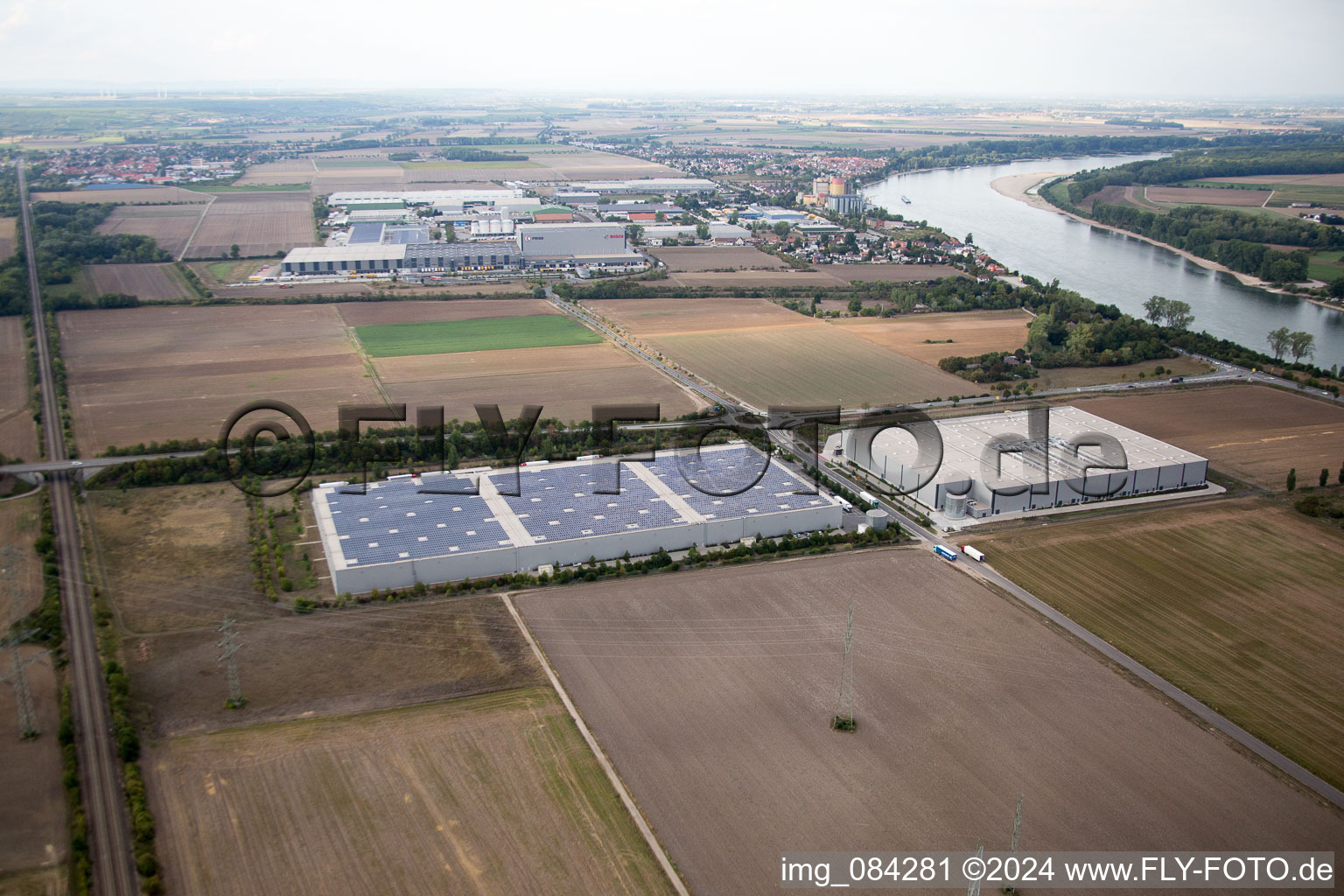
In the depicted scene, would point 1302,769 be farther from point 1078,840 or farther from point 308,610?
point 308,610

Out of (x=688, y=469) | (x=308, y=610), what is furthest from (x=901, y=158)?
(x=308, y=610)

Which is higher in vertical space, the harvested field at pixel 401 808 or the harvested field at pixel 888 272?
the harvested field at pixel 888 272

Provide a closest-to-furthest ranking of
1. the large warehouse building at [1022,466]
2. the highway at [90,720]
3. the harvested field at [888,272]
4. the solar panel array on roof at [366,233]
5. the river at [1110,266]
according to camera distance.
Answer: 1. the highway at [90,720]
2. the large warehouse building at [1022,466]
3. the river at [1110,266]
4. the harvested field at [888,272]
5. the solar panel array on roof at [366,233]

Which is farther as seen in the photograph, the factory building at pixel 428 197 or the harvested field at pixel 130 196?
the factory building at pixel 428 197

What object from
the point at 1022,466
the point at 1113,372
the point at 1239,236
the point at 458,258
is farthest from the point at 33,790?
the point at 1239,236

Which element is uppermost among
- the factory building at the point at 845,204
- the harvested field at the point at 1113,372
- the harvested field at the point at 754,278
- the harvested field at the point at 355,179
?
the harvested field at the point at 355,179

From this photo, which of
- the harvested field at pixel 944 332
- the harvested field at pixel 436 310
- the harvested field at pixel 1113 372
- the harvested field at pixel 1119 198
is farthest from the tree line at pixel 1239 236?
the harvested field at pixel 436 310

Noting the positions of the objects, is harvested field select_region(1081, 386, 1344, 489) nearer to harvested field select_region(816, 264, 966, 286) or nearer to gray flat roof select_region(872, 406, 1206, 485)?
gray flat roof select_region(872, 406, 1206, 485)

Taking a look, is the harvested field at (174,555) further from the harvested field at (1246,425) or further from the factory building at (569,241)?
the factory building at (569,241)

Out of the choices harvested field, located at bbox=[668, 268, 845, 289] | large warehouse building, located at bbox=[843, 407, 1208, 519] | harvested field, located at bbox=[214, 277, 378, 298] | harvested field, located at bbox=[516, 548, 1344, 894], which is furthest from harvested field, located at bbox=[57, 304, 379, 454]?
harvested field, located at bbox=[668, 268, 845, 289]
